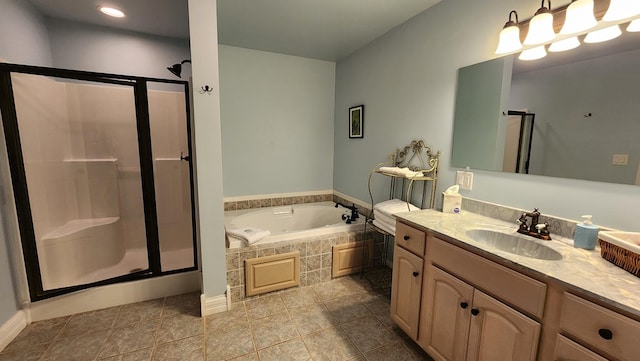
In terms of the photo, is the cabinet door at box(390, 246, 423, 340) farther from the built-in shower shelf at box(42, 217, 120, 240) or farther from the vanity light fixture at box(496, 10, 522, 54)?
the built-in shower shelf at box(42, 217, 120, 240)

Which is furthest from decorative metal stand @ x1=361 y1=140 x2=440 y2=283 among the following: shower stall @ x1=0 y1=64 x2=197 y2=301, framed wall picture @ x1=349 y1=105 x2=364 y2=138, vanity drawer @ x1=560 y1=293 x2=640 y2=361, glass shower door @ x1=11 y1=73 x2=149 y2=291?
glass shower door @ x1=11 y1=73 x2=149 y2=291

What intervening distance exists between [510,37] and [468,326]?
1.59 m

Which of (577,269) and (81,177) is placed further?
(81,177)

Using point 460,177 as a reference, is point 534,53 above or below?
above

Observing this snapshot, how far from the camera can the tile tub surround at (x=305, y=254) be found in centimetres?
212

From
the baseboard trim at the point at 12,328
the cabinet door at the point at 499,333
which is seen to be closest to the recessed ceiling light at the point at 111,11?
the baseboard trim at the point at 12,328

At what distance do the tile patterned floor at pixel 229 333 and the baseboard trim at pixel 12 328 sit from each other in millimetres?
39

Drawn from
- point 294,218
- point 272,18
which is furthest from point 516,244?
point 272,18

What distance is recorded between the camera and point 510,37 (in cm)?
142

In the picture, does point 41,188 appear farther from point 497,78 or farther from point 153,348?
point 497,78

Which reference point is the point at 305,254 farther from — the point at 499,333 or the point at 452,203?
the point at 499,333

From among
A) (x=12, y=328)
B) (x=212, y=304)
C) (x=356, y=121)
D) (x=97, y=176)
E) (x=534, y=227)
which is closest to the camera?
(x=534, y=227)

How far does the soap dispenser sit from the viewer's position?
3.74 feet

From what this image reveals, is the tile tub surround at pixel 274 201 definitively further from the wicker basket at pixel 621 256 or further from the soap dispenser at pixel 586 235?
the wicker basket at pixel 621 256
